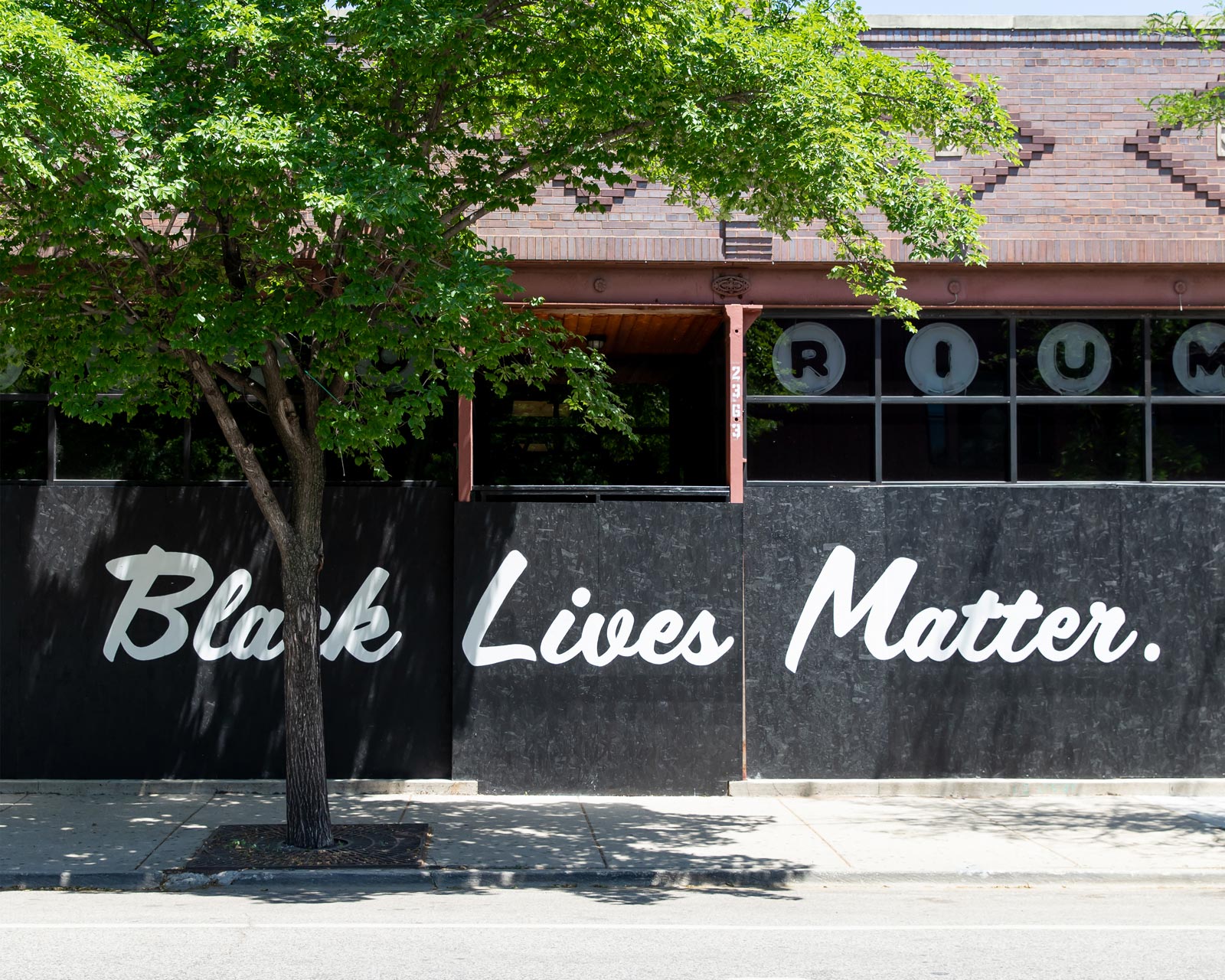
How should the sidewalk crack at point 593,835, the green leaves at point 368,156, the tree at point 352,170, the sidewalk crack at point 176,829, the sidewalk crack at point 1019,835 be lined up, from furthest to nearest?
the sidewalk crack at point 1019,835
the sidewalk crack at point 593,835
the sidewalk crack at point 176,829
the tree at point 352,170
the green leaves at point 368,156

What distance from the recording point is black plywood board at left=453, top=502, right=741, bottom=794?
1201cm

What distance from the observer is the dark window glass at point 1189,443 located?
12.7 m

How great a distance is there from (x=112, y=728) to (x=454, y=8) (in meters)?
7.71

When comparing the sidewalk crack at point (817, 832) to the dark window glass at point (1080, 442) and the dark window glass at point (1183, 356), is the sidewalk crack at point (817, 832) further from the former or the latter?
the dark window glass at point (1183, 356)

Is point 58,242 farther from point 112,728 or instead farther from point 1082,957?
point 1082,957

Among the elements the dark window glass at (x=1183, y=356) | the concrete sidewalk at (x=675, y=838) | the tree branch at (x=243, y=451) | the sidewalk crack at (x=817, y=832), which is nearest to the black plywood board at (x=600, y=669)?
the concrete sidewalk at (x=675, y=838)

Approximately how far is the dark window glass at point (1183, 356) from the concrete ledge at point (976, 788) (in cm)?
408

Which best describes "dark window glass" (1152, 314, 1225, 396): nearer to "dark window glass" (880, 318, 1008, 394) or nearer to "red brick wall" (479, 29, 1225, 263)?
"red brick wall" (479, 29, 1225, 263)

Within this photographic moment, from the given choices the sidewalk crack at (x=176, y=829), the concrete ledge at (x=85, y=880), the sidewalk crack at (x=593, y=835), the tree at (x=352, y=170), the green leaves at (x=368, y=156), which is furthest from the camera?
the sidewalk crack at (x=593, y=835)

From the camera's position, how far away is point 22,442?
1225cm

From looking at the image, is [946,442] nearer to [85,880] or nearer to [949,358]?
[949,358]

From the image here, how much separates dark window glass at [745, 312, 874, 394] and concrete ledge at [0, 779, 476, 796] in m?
5.21

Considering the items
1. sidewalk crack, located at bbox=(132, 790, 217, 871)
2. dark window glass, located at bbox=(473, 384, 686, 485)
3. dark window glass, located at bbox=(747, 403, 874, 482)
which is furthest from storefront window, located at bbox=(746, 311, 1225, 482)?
sidewalk crack, located at bbox=(132, 790, 217, 871)

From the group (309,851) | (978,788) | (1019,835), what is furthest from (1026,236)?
(309,851)
